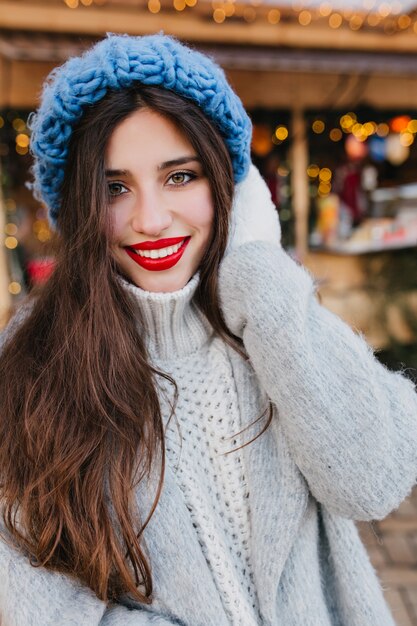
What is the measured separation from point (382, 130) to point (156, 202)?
4238 millimetres

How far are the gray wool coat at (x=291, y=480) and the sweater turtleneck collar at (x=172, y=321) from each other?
0.10m

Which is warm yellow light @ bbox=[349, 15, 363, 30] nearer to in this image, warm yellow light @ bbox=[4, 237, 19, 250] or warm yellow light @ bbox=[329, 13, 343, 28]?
warm yellow light @ bbox=[329, 13, 343, 28]

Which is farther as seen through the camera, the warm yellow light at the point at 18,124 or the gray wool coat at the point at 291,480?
the warm yellow light at the point at 18,124

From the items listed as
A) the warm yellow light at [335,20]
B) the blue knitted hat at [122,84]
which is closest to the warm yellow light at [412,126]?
the warm yellow light at [335,20]

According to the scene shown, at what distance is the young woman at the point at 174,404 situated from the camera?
3.18ft

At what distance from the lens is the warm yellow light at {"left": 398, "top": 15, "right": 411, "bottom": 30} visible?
3703mm

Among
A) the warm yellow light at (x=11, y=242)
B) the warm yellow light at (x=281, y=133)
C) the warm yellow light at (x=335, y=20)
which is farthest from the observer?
the warm yellow light at (x=281, y=133)

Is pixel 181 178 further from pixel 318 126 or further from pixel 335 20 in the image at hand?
pixel 318 126

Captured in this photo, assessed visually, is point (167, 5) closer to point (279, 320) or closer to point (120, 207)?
point (120, 207)

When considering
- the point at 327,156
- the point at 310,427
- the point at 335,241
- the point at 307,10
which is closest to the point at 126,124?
the point at 310,427

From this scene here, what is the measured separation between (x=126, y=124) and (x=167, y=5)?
9.36ft

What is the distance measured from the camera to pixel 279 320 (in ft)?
3.27

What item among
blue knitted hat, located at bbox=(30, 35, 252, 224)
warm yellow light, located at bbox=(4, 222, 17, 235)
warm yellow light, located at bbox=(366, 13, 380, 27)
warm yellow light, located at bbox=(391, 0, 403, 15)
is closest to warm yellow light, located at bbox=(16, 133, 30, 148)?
warm yellow light, located at bbox=(4, 222, 17, 235)

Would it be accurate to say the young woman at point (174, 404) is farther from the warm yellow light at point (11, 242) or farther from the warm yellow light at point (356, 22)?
the warm yellow light at point (356, 22)
